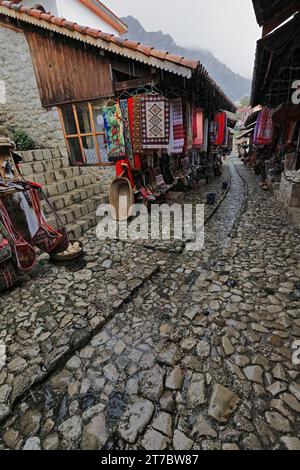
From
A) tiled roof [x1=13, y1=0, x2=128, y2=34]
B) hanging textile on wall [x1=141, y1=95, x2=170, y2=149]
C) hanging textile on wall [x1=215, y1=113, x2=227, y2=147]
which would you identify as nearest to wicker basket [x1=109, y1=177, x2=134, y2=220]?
hanging textile on wall [x1=141, y1=95, x2=170, y2=149]

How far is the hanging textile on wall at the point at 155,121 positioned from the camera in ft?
16.6

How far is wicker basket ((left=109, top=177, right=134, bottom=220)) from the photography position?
20.0ft

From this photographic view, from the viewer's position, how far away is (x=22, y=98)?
7684mm

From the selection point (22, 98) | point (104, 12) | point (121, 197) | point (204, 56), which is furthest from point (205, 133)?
point (204, 56)

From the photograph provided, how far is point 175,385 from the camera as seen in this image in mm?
2178

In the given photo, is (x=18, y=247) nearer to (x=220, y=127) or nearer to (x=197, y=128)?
(x=197, y=128)

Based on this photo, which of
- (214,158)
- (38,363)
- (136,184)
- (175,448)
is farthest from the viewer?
(214,158)

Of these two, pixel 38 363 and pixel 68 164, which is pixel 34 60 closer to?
pixel 68 164

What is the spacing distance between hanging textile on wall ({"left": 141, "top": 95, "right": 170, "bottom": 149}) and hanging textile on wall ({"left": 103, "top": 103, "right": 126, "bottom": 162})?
25.3 inches

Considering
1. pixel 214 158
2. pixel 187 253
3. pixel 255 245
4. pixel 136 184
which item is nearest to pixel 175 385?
pixel 187 253

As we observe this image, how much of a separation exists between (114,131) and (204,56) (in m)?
190

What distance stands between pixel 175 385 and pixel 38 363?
60.0 inches

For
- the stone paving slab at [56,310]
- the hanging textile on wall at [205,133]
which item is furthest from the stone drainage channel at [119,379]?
the hanging textile on wall at [205,133]

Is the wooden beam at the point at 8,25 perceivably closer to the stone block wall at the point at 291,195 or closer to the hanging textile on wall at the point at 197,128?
the hanging textile on wall at the point at 197,128
